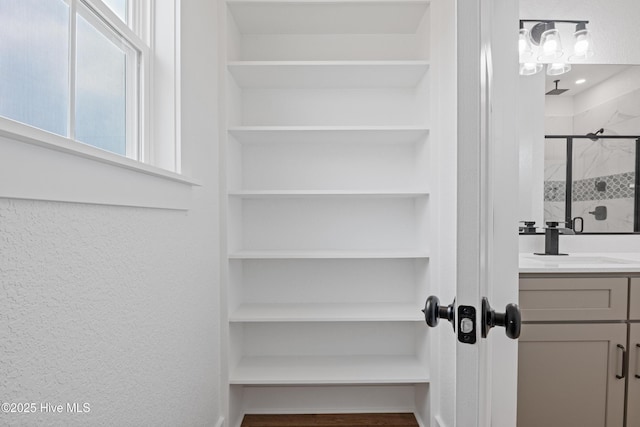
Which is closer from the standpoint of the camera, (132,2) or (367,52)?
(132,2)

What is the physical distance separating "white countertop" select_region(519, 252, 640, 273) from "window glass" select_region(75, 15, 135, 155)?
1.62m

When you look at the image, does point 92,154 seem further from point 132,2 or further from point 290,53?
point 290,53

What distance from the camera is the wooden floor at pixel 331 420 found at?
2.18 metres

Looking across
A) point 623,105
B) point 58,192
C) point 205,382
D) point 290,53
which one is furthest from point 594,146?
point 58,192

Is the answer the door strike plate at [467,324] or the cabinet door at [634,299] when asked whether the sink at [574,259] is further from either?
the door strike plate at [467,324]

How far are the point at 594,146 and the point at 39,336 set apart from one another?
2.60 meters

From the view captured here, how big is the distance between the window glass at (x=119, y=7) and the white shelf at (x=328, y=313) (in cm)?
136

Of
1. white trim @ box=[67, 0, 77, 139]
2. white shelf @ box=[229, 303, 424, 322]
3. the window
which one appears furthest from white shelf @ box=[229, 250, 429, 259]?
white trim @ box=[67, 0, 77, 139]

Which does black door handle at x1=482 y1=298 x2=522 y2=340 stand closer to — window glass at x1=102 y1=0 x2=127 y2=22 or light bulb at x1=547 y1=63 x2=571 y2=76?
window glass at x1=102 y1=0 x2=127 y2=22

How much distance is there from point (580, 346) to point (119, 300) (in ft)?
5.81

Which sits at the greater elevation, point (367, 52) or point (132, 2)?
point (367, 52)

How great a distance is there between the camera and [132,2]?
133 cm

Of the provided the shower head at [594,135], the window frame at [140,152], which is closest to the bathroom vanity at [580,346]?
the shower head at [594,135]

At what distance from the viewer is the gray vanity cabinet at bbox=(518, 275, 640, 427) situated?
1.66 m
